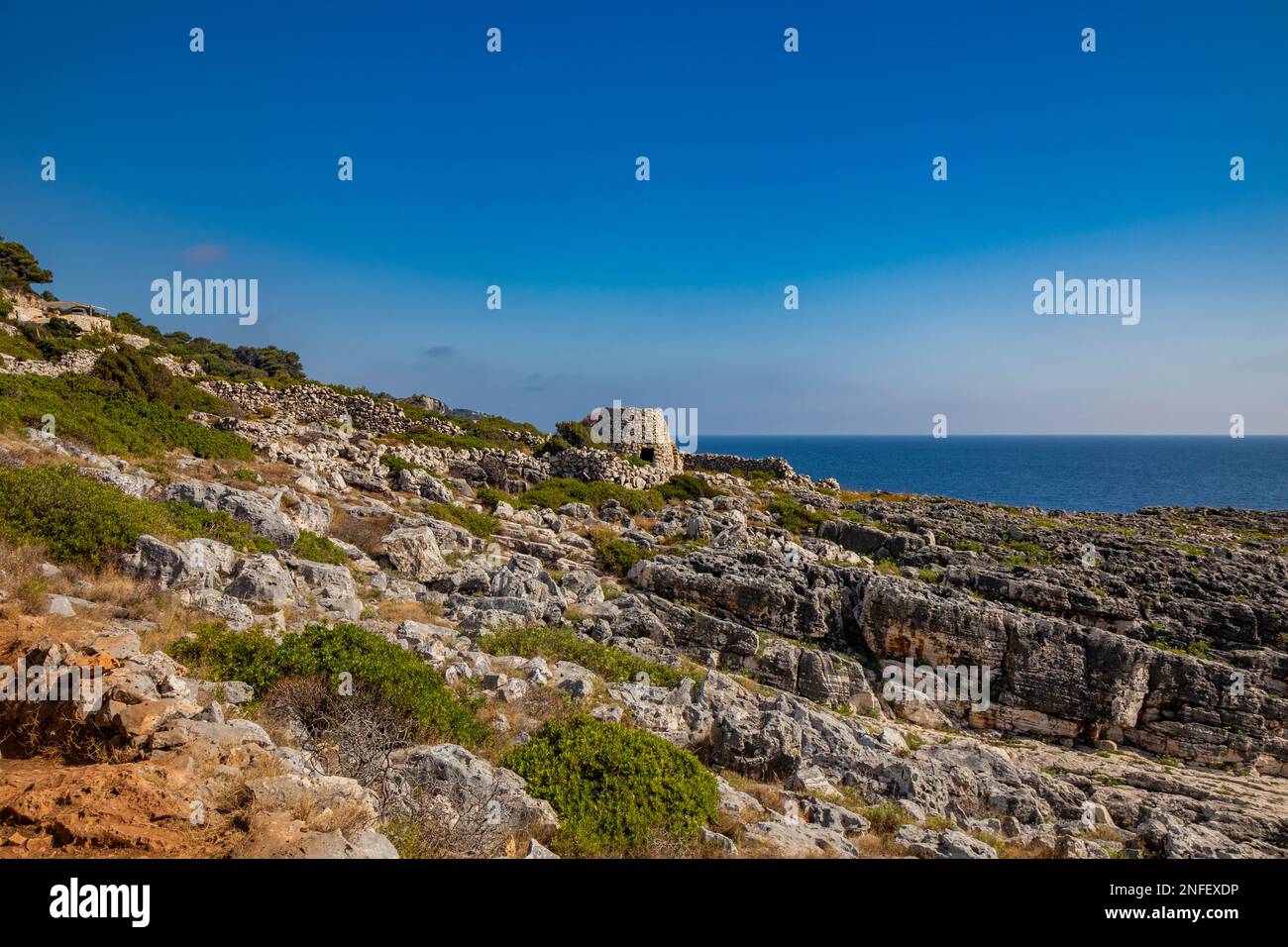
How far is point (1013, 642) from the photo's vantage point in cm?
1977

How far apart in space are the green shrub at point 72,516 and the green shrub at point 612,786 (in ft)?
28.4

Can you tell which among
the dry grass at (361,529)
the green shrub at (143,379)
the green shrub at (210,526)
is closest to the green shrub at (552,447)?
the green shrub at (143,379)

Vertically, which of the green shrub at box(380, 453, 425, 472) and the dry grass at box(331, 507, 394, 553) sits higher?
the green shrub at box(380, 453, 425, 472)

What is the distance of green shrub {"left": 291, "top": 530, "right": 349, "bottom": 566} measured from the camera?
15047 millimetres

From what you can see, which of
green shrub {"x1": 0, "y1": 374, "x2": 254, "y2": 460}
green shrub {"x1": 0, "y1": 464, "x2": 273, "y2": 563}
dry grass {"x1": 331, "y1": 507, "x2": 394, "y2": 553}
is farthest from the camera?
green shrub {"x1": 0, "y1": 374, "x2": 254, "y2": 460}

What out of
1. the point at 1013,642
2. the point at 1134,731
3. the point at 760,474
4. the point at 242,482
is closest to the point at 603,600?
the point at 242,482

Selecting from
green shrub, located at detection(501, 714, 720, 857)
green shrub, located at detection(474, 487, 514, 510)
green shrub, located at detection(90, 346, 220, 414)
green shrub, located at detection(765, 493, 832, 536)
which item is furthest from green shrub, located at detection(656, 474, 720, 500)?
green shrub, located at detection(501, 714, 720, 857)

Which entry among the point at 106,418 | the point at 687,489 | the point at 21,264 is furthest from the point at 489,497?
the point at 21,264

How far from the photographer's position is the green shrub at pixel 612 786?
6.72 metres

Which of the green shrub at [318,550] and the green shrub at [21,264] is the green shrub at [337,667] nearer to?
the green shrub at [318,550]

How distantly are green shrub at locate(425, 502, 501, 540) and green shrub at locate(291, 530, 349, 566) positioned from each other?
6.49 m

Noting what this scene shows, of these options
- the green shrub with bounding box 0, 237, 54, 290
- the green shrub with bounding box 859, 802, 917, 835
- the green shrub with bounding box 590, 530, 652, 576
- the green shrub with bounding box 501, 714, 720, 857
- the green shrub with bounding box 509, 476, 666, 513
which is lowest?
the green shrub with bounding box 859, 802, 917, 835

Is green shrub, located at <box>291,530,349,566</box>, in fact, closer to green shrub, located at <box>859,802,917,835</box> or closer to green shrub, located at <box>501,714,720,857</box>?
green shrub, located at <box>501,714,720,857</box>
